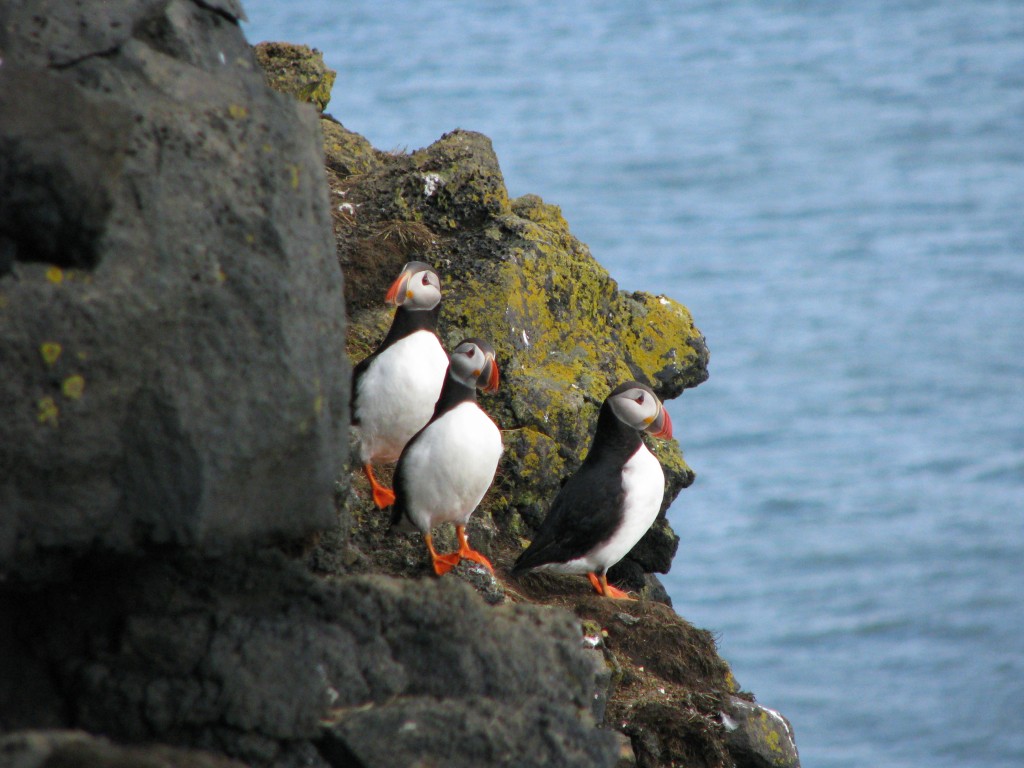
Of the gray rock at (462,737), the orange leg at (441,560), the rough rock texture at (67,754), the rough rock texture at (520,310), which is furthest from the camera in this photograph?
the rough rock texture at (520,310)

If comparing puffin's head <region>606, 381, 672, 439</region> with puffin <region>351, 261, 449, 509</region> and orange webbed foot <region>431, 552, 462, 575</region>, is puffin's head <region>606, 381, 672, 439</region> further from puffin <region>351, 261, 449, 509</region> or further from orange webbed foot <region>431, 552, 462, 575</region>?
orange webbed foot <region>431, 552, 462, 575</region>

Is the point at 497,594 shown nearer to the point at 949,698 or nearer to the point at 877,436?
the point at 949,698

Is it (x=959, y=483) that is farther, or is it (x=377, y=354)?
(x=959, y=483)

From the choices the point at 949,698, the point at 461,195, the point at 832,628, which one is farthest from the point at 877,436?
the point at 461,195

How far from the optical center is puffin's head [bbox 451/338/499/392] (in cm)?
601

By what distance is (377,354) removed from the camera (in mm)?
6828

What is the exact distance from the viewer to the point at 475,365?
601 cm

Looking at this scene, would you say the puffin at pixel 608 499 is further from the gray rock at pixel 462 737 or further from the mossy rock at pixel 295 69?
the mossy rock at pixel 295 69

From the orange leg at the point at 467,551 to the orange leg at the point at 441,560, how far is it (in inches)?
1.6

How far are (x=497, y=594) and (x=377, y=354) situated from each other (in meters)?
1.72

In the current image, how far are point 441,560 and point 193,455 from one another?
2691mm

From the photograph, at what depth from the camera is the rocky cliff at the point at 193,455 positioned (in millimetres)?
3055

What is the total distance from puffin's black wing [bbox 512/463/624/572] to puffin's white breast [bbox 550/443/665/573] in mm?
48

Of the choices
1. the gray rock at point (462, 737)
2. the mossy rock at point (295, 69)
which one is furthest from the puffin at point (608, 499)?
the mossy rock at point (295, 69)
